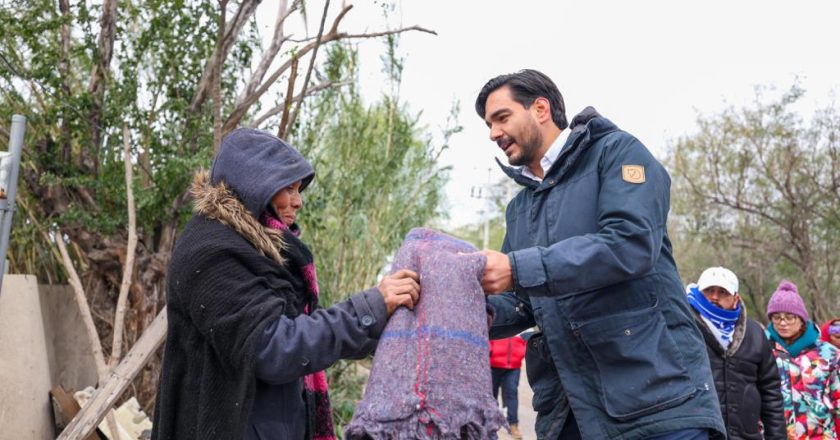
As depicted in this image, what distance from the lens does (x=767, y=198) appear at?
24.1 meters

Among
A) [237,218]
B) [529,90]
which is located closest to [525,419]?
[529,90]

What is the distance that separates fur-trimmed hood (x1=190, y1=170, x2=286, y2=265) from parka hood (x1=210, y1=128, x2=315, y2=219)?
1.2 inches

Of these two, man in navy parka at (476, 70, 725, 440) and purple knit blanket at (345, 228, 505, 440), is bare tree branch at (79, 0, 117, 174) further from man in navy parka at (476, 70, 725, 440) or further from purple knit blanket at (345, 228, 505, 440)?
purple knit blanket at (345, 228, 505, 440)

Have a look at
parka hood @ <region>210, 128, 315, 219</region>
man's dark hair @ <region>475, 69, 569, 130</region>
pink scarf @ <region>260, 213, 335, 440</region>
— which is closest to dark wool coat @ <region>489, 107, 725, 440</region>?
man's dark hair @ <region>475, 69, 569, 130</region>

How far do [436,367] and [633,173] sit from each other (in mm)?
885

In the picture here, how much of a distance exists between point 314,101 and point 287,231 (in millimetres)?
5422

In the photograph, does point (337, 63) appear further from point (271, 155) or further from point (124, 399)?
point (271, 155)

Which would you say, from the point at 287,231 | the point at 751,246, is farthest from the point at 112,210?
the point at 751,246

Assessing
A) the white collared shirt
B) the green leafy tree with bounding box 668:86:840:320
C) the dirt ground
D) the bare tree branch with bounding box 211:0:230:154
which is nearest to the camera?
the white collared shirt

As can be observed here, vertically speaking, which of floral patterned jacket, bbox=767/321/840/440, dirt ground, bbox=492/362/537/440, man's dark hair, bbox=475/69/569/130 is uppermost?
man's dark hair, bbox=475/69/569/130

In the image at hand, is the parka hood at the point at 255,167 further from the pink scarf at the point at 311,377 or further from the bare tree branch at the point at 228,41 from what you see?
the bare tree branch at the point at 228,41

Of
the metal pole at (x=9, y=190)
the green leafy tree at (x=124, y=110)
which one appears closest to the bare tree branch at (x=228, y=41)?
the green leafy tree at (x=124, y=110)

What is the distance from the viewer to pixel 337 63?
23.2 feet

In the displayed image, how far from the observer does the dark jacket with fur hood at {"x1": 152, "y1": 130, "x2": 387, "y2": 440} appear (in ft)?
7.60
